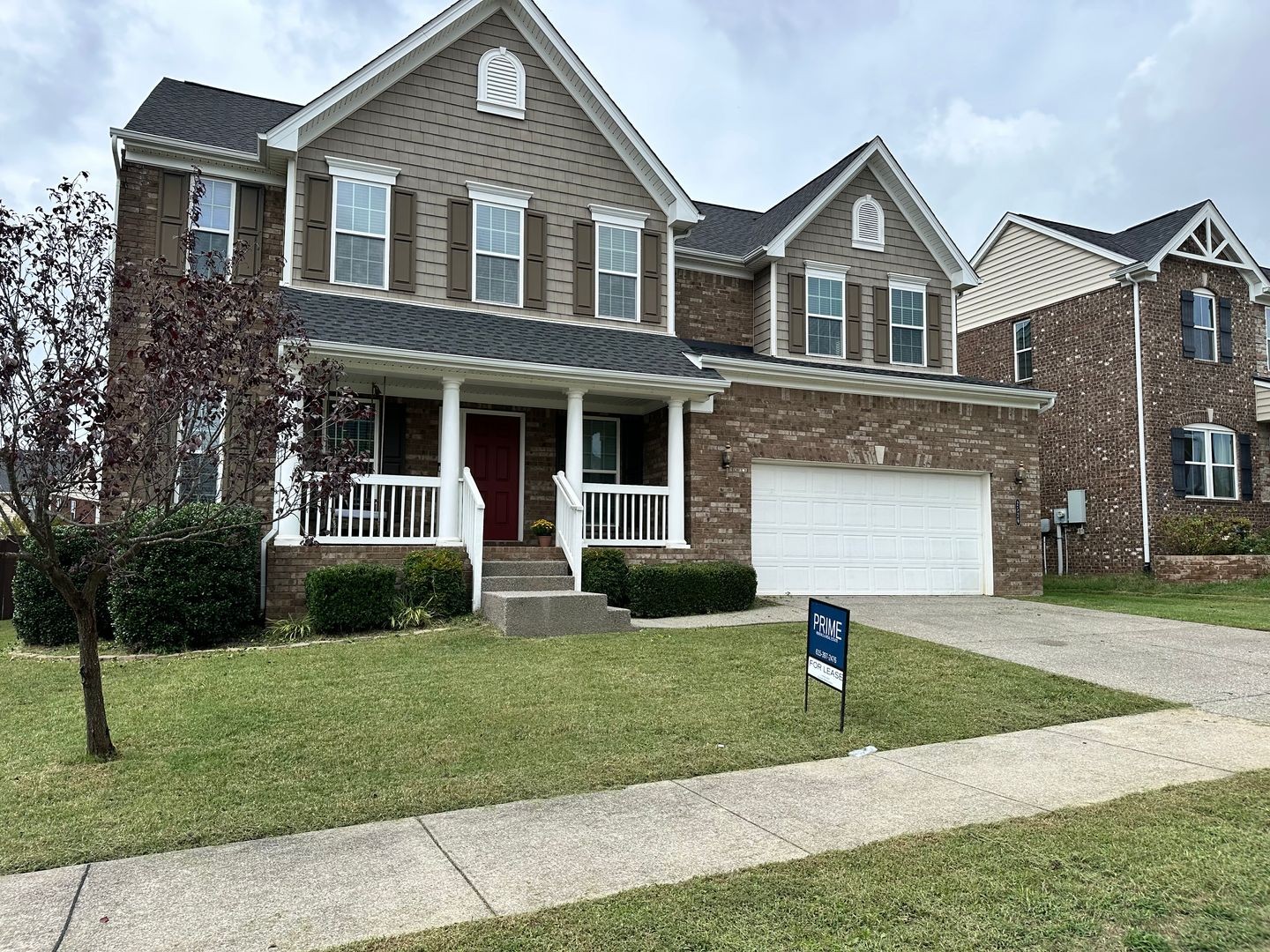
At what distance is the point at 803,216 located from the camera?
52.5 ft

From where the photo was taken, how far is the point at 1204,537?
62.2ft

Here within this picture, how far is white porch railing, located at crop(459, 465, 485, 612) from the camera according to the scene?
11.4m

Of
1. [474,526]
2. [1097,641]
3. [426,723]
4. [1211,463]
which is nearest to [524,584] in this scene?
[474,526]

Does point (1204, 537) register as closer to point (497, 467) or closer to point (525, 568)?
point (497, 467)

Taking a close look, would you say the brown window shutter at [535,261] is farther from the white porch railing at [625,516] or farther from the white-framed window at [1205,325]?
the white-framed window at [1205,325]

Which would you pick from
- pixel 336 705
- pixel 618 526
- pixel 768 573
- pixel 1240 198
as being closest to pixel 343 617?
pixel 336 705

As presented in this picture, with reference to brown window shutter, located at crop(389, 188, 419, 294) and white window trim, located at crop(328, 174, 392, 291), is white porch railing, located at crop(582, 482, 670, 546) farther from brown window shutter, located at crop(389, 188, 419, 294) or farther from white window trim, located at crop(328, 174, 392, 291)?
white window trim, located at crop(328, 174, 392, 291)

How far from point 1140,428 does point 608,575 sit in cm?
1395

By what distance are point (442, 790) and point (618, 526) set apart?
8.59 metres

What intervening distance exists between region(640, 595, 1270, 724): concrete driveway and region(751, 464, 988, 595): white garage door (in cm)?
65

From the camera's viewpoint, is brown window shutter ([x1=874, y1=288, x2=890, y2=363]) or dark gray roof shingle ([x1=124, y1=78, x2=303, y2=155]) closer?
dark gray roof shingle ([x1=124, y1=78, x2=303, y2=155])

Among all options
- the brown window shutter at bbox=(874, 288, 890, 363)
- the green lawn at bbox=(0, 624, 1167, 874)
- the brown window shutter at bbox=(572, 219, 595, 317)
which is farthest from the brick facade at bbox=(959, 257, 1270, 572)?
the green lawn at bbox=(0, 624, 1167, 874)

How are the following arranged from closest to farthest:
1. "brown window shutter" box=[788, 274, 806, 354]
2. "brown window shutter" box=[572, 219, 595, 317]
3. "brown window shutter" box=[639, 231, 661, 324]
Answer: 1. "brown window shutter" box=[572, 219, 595, 317]
2. "brown window shutter" box=[639, 231, 661, 324]
3. "brown window shutter" box=[788, 274, 806, 354]

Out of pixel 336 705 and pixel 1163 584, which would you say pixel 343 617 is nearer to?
pixel 336 705
